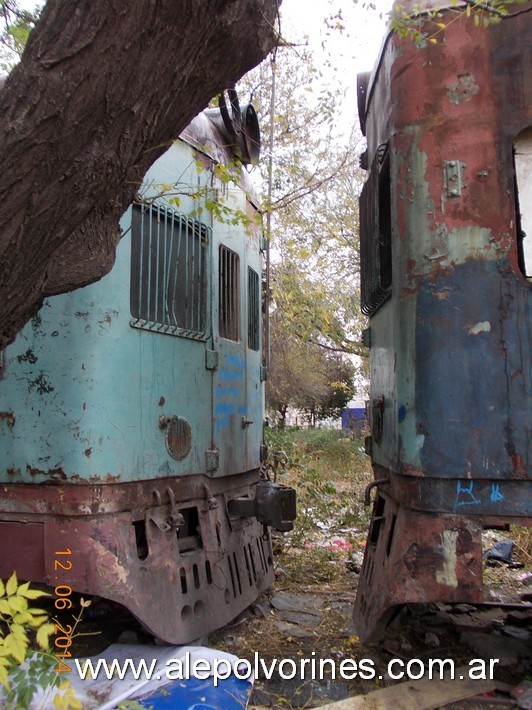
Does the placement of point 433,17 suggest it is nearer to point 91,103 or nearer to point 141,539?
point 91,103

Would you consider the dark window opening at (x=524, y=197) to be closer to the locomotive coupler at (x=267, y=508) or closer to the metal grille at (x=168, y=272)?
the metal grille at (x=168, y=272)

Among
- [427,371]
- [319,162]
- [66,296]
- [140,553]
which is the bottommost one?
[140,553]

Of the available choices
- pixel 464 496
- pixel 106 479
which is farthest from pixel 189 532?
pixel 464 496

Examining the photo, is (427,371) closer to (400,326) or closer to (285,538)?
(400,326)

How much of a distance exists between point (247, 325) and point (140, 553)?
7.29ft

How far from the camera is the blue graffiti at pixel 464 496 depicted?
292 cm

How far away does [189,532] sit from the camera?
413 centimetres

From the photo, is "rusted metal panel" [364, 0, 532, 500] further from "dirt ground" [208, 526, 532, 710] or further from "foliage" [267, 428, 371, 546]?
"foliage" [267, 428, 371, 546]

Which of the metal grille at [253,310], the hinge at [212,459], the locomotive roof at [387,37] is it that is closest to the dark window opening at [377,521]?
the hinge at [212,459]

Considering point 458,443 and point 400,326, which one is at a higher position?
point 400,326

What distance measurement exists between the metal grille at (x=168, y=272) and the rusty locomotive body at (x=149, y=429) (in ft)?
0.03

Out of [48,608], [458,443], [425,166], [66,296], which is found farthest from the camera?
[48,608]

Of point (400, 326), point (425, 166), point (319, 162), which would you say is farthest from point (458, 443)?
point (319, 162)

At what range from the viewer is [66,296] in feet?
11.2
